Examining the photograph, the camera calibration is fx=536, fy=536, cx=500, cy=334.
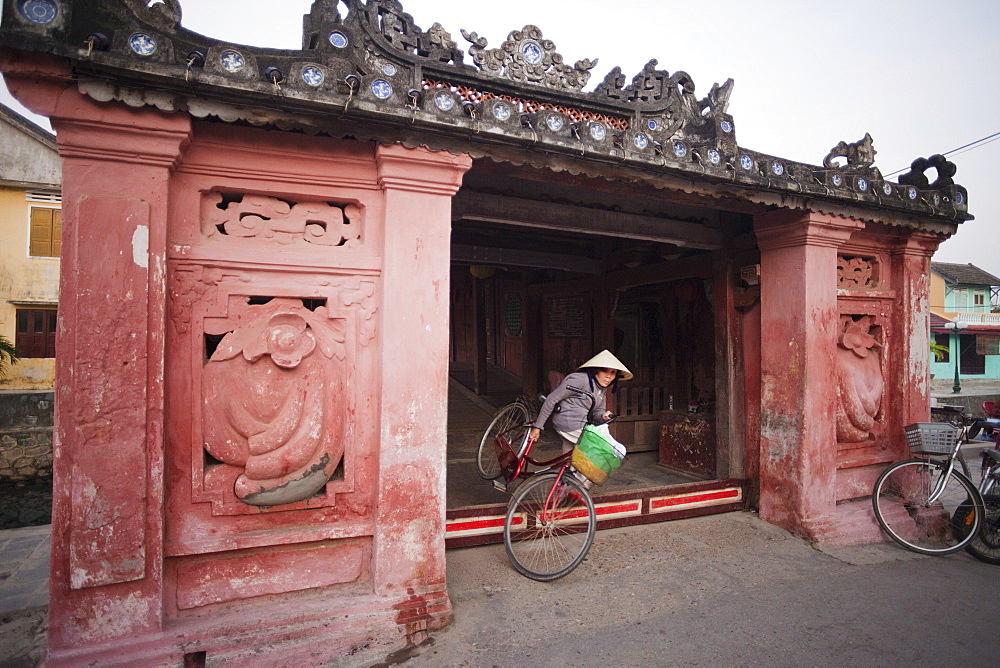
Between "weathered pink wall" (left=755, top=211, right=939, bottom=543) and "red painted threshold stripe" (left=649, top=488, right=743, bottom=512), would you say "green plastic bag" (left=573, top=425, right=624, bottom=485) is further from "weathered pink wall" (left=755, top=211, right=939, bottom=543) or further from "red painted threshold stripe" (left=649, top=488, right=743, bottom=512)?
"weathered pink wall" (left=755, top=211, right=939, bottom=543)

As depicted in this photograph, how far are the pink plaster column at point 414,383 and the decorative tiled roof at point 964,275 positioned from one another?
46.6 metres

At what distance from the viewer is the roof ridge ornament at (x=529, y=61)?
398 cm

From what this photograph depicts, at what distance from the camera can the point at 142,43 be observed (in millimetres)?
2930

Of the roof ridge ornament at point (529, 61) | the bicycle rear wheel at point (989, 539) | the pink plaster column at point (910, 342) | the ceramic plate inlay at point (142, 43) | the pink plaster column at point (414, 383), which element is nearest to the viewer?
the ceramic plate inlay at point (142, 43)

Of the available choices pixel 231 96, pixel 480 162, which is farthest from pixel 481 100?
pixel 231 96

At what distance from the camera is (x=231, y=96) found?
3.17m

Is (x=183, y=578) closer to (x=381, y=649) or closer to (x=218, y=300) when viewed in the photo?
(x=381, y=649)

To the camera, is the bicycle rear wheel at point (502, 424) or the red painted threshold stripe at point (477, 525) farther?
the bicycle rear wheel at point (502, 424)

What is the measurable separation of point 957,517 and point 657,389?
4.16 metres

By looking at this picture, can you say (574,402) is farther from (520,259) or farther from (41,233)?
(41,233)

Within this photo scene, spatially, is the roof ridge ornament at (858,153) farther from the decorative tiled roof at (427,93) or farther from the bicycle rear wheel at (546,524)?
the bicycle rear wheel at (546,524)

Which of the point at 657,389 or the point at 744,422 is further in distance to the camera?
the point at 657,389

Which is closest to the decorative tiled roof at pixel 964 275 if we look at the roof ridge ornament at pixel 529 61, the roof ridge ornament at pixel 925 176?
the roof ridge ornament at pixel 925 176

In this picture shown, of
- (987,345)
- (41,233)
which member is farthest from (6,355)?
(987,345)
